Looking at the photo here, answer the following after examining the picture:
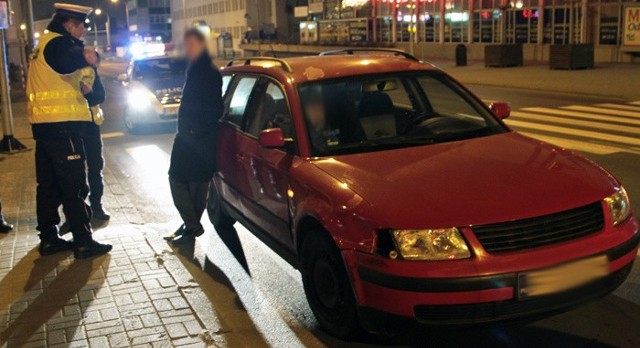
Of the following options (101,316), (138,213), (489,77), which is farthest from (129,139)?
(489,77)

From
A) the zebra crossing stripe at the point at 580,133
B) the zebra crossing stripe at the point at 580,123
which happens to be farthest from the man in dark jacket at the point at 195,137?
the zebra crossing stripe at the point at 580,123

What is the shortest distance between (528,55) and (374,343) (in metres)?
35.4

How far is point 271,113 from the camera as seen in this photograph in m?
5.70

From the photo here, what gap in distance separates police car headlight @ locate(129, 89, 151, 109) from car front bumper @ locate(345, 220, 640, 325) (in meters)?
11.1

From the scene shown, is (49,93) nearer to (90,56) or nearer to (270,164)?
(90,56)

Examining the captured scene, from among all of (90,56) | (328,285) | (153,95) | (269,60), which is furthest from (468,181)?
(153,95)

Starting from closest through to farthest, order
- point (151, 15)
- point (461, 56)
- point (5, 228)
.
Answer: point (5, 228) → point (461, 56) → point (151, 15)

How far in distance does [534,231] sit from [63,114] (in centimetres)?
395

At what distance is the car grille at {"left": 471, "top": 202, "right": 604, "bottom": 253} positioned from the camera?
379cm

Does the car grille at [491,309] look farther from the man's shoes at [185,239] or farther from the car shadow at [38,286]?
the man's shoes at [185,239]

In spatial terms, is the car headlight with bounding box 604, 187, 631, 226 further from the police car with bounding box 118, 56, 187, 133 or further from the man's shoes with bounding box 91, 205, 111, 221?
the police car with bounding box 118, 56, 187, 133

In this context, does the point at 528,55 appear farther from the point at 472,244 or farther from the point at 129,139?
the point at 472,244

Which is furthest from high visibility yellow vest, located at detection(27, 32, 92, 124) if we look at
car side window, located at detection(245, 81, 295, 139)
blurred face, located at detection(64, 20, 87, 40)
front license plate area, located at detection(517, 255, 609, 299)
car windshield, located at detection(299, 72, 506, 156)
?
front license plate area, located at detection(517, 255, 609, 299)

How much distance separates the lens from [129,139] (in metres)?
13.9
